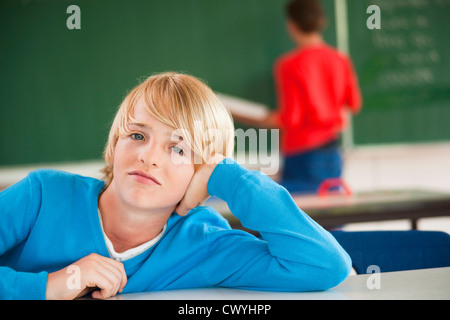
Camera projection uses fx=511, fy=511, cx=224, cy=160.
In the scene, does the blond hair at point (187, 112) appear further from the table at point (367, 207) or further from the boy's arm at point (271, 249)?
the table at point (367, 207)

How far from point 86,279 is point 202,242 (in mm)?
270

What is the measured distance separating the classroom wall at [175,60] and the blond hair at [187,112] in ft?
7.12

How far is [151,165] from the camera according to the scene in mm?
1027

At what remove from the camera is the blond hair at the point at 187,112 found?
1.07 m

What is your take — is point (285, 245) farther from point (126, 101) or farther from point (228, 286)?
point (126, 101)

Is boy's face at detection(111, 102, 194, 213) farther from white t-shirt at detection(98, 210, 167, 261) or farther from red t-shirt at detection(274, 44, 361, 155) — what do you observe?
red t-shirt at detection(274, 44, 361, 155)

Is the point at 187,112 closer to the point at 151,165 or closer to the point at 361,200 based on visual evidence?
the point at 151,165

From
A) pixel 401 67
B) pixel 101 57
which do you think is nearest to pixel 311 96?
pixel 401 67

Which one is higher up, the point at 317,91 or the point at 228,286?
the point at 317,91

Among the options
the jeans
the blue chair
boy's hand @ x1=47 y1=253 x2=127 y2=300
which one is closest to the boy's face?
boy's hand @ x1=47 y1=253 x2=127 y2=300

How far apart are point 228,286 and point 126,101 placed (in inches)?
18.4

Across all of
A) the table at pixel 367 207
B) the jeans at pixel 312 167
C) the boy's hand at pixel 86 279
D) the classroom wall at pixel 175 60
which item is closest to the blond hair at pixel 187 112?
the boy's hand at pixel 86 279
